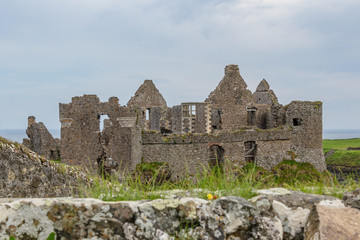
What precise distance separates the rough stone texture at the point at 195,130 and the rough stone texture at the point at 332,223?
902cm

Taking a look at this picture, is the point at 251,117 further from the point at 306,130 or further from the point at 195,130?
the point at 306,130

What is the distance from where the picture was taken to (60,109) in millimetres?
23906

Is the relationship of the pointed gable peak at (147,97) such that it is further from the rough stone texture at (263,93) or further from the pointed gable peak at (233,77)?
the rough stone texture at (263,93)

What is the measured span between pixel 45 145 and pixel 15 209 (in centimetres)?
3028

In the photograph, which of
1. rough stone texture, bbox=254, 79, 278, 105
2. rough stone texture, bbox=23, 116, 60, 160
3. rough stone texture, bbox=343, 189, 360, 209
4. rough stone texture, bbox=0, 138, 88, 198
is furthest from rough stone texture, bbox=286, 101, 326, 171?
rough stone texture, bbox=343, 189, 360, 209

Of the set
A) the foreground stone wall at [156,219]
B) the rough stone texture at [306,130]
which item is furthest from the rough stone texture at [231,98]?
the foreground stone wall at [156,219]

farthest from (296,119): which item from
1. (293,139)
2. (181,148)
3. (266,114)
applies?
(181,148)

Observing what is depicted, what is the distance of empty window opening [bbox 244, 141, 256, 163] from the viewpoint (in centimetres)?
2995

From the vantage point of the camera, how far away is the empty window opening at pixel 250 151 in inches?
1179

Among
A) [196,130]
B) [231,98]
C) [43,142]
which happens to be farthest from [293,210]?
[231,98]

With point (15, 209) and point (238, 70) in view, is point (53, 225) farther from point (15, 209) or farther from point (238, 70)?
point (238, 70)

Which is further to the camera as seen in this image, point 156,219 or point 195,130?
point 195,130

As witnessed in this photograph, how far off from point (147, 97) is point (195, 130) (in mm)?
7681

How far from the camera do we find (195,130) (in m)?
34.6
